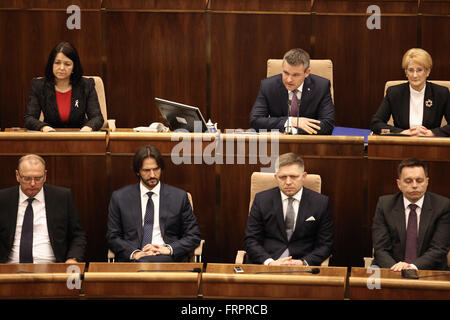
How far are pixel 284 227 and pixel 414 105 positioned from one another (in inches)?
38.4

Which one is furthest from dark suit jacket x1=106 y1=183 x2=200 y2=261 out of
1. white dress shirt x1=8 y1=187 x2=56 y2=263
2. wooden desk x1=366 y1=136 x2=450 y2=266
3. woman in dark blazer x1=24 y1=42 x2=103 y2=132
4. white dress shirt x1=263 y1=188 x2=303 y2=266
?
wooden desk x1=366 y1=136 x2=450 y2=266

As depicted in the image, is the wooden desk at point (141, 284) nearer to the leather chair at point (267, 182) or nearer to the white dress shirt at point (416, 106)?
the leather chair at point (267, 182)

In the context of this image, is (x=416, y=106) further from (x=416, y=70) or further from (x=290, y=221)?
(x=290, y=221)

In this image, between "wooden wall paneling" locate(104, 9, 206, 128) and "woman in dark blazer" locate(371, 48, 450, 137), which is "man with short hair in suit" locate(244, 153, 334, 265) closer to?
"woman in dark blazer" locate(371, 48, 450, 137)

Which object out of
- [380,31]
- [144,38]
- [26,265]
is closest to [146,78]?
[144,38]

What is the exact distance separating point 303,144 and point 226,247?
1.75 feet

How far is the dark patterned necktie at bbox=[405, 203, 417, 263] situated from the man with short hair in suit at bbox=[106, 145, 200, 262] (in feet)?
2.54

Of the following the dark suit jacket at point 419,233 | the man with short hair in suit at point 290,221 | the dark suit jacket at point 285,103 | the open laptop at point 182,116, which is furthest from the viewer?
the dark suit jacket at point 285,103

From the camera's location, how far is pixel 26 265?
251 centimetres

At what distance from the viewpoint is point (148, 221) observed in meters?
2.90

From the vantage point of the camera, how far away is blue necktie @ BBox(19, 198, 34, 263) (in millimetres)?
2844

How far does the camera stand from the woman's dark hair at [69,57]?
3.38 meters

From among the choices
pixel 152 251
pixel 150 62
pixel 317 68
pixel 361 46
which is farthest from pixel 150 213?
pixel 361 46

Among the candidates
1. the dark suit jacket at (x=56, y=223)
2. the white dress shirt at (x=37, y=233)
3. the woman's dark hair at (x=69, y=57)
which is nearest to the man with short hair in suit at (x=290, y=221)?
the dark suit jacket at (x=56, y=223)
